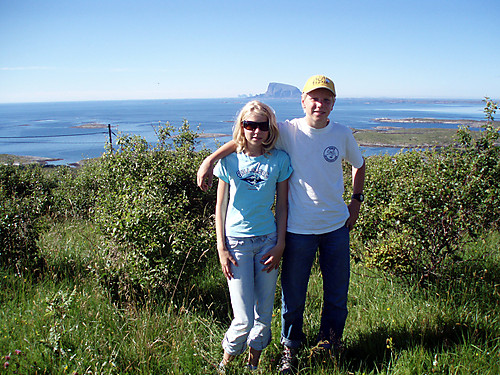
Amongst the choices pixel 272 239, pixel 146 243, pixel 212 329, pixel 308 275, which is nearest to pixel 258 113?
pixel 272 239

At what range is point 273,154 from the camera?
9.52 ft

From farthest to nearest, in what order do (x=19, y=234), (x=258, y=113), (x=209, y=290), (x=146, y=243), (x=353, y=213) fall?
(x=19, y=234) → (x=209, y=290) → (x=146, y=243) → (x=353, y=213) → (x=258, y=113)

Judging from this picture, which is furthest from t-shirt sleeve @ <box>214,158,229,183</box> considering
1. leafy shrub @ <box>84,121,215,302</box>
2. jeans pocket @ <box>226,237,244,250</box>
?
leafy shrub @ <box>84,121,215,302</box>

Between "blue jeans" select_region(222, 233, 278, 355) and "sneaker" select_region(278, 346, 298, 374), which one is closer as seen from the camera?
"blue jeans" select_region(222, 233, 278, 355)

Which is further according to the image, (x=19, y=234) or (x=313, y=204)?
(x=19, y=234)

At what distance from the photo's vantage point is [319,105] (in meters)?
2.83

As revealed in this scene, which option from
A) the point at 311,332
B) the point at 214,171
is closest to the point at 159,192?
the point at 214,171

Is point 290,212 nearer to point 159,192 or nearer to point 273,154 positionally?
point 273,154

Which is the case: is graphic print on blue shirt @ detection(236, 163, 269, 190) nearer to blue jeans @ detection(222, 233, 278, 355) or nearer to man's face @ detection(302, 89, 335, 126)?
blue jeans @ detection(222, 233, 278, 355)

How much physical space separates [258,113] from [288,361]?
213 centimetres

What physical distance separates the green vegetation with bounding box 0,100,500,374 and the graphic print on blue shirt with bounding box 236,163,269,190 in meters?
1.38

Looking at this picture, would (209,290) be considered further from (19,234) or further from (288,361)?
(19,234)

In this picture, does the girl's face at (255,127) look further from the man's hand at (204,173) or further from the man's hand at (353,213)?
the man's hand at (353,213)

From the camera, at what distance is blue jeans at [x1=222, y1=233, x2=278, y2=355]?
111 inches
